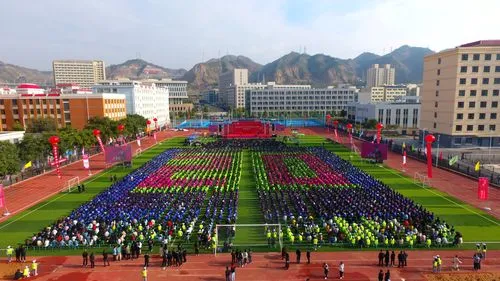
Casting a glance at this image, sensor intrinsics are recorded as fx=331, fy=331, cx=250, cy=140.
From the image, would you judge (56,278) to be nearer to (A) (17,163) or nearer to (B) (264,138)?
(A) (17,163)

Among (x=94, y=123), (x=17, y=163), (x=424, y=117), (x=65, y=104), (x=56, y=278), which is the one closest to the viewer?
(x=56, y=278)

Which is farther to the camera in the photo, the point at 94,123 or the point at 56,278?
the point at 94,123

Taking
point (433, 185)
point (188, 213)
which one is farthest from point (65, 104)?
point (433, 185)

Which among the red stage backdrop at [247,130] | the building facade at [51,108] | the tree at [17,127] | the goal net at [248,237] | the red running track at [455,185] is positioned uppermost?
the building facade at [51,108]

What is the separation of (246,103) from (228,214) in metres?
170

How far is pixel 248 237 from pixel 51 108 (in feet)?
221

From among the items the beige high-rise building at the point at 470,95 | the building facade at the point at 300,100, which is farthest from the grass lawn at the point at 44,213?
the building facade at the point at 300,100

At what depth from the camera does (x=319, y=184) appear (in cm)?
3706

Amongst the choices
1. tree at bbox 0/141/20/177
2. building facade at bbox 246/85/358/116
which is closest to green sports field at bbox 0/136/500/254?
tree at bbox 0/141/20/177

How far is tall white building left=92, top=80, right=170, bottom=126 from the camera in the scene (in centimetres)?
9344

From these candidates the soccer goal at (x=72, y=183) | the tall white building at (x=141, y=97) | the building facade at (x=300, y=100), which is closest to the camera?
the soccer goal at (x=72, y=183)

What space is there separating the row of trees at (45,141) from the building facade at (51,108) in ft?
19.2

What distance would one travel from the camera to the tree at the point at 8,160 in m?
33.5

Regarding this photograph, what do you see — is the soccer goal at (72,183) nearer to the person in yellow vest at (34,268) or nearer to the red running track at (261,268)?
the red running track at (261,268)
